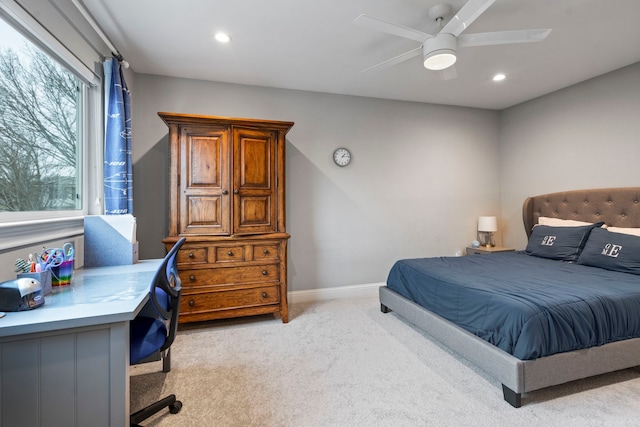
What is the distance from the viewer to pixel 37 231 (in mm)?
1668

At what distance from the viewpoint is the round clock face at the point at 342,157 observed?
3.88 m

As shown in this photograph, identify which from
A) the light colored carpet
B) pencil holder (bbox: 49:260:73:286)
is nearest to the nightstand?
the light colored carpet

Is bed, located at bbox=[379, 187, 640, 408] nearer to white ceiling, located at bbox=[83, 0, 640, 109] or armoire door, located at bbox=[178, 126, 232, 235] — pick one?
white ceiling, located at bbox=[83, 0, 640, 109]

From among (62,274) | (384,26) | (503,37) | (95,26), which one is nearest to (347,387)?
(62,274)

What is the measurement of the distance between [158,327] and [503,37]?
112 inches

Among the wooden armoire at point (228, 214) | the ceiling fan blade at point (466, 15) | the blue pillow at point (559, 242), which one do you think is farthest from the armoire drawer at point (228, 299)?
the blue pillow at point (559, 242)

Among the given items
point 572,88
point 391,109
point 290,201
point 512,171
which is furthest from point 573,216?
point 290,201

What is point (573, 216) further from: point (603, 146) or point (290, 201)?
point (290, 201)

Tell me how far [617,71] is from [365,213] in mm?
3091

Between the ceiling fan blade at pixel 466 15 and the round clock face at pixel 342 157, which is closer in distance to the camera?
the ceiling fan blade at pixel 466 15

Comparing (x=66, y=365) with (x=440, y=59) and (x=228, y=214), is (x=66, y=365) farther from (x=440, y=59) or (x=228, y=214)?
(x=440, y=59)

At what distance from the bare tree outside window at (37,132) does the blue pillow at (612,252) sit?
14.4 ft

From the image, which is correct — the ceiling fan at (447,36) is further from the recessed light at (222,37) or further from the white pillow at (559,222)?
the white pillow at (559,222)

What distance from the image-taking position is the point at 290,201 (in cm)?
373
